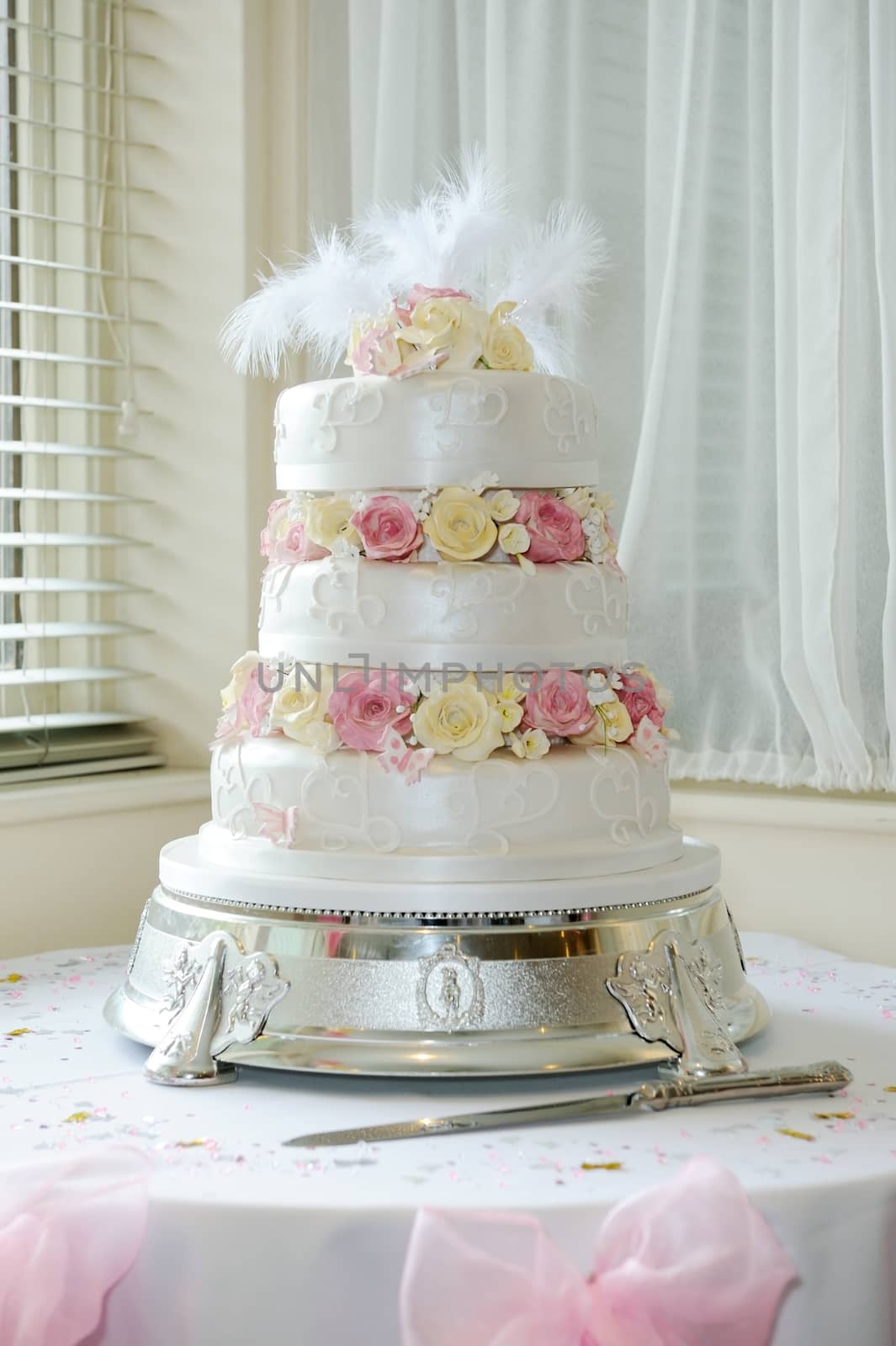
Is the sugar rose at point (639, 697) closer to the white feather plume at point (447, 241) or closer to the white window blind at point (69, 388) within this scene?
the white feather plume at point (447, 241)

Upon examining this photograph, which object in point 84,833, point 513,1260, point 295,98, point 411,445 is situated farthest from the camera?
point 295,98

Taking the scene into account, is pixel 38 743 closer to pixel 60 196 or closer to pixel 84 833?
pixel 84 833

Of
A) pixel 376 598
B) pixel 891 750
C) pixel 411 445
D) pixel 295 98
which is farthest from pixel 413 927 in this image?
pixel 295 98

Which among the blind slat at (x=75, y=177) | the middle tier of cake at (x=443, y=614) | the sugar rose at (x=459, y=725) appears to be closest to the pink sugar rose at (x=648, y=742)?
the middle tier of cake at (x=443, y=614)

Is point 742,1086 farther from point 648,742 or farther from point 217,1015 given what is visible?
point 217,1015

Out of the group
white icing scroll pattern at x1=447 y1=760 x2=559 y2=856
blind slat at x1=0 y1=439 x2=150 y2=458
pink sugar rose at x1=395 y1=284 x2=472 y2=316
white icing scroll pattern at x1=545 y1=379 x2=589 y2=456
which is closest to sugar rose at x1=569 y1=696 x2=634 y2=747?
white icing scroll pattern at x1=447 y1=760 x2=559 y2=856

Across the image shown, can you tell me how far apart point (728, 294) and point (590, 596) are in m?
0.96

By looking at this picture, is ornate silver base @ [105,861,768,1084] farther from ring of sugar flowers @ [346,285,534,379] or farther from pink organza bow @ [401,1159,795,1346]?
ring of sugar flowers @ [346,285,534,379]

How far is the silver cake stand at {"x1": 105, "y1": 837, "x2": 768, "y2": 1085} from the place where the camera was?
173 centimetres

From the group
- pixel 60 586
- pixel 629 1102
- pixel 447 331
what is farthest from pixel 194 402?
pixel 629 1102

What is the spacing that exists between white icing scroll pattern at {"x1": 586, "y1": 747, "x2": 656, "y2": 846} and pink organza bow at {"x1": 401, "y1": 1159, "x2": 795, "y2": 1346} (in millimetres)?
547

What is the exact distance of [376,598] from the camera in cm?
185

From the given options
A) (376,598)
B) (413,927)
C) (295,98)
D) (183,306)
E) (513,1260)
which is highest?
(295,98)

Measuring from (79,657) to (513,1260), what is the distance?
197 centimetres
